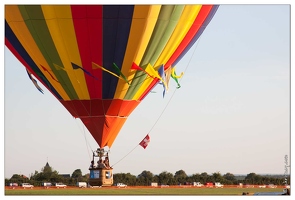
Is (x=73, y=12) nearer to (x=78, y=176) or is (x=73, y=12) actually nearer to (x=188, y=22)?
(x=188, y=22)

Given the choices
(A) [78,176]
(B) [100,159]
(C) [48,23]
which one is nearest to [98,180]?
(B) [100,159]

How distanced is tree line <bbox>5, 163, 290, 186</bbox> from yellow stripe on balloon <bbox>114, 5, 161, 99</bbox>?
11.6ft

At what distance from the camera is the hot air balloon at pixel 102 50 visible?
29.2 metres

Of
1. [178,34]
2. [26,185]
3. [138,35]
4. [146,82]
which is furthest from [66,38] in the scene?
[26,185]

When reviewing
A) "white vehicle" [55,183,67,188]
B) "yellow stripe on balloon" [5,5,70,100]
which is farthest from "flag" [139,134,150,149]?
"white vehicle" [55,183,67,188]

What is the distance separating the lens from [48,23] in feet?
96.2

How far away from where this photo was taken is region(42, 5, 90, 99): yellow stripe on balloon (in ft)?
95.1

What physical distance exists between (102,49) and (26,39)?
2260 mm

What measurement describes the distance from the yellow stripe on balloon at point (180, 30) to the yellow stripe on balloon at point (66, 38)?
2392 millimetres

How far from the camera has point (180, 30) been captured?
1207 inches

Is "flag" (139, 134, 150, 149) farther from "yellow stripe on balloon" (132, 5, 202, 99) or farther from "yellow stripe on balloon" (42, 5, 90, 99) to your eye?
"yellow stripe on balloon" (42, 5, 90, 99)

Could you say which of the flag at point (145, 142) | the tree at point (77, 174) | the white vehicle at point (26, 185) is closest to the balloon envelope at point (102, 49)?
the flag at point (145, 142)

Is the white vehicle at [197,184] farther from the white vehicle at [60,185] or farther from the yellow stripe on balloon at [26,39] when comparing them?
the yellow stripe on balloon at [26,39]

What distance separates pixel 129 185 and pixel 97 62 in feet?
22.0
